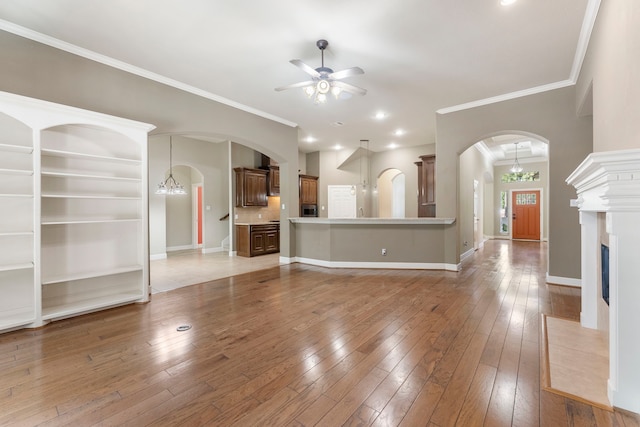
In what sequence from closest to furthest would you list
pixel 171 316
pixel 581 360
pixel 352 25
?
pixel 581 360 → pixel 352 25 → pixel 171 316

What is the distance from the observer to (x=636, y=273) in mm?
1561

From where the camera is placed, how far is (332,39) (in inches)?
123

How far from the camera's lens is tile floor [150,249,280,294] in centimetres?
473

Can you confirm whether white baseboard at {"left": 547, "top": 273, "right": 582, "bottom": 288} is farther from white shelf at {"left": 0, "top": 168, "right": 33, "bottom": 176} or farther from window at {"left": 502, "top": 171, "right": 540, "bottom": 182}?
window at {"left": 502, "top": 171, "right": 540, "bottom": 182}

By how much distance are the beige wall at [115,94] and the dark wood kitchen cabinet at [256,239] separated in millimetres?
2589

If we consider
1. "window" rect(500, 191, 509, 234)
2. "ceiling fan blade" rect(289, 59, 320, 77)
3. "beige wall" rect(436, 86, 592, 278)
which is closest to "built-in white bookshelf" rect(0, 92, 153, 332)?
"ceiling fan blade" rect(289, 59, 320, 77)

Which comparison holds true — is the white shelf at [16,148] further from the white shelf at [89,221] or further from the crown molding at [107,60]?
the crown molding at [107,60]

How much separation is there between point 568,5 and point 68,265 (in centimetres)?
599

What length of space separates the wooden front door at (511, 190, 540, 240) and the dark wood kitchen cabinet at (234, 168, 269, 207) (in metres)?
9.92

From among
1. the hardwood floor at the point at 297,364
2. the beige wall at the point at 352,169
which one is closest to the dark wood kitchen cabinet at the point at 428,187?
the beige wall at the point at 352,169

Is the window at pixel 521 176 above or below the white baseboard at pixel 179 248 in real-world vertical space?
above

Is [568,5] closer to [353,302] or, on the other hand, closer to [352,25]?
[352,25]

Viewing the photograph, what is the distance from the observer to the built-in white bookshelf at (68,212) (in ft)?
9.16

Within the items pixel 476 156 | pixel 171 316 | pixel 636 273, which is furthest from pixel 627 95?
pixel 476 156
